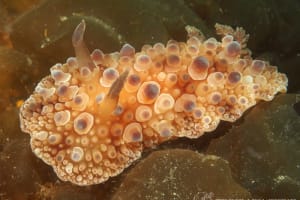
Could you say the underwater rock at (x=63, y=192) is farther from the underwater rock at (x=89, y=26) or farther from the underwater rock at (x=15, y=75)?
the underwater rock at (x=89, y=26)

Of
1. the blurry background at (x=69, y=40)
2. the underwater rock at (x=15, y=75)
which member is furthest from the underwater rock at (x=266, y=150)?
the underwater rock at (x=15, y=75)

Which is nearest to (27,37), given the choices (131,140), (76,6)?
(76,6)

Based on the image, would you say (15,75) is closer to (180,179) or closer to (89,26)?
(89,26)

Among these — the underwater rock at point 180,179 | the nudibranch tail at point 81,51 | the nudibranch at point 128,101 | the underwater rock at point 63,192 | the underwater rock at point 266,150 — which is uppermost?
the nudibranch tail at point 81,51

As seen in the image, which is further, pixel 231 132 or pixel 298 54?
pixel 298 54

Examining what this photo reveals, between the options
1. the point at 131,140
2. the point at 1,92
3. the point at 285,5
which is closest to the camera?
the point at 131,140

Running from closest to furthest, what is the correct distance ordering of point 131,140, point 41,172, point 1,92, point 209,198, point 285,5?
point 209,198 < point 131,140 < point 41,172 < point 1,92 < point 285,5

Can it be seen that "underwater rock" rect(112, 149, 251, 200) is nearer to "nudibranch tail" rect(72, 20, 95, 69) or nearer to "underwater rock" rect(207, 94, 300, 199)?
"underwater rock" rect(207, 94, 300, 199)

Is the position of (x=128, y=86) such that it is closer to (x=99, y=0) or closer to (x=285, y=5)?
(x=99, y=0)
